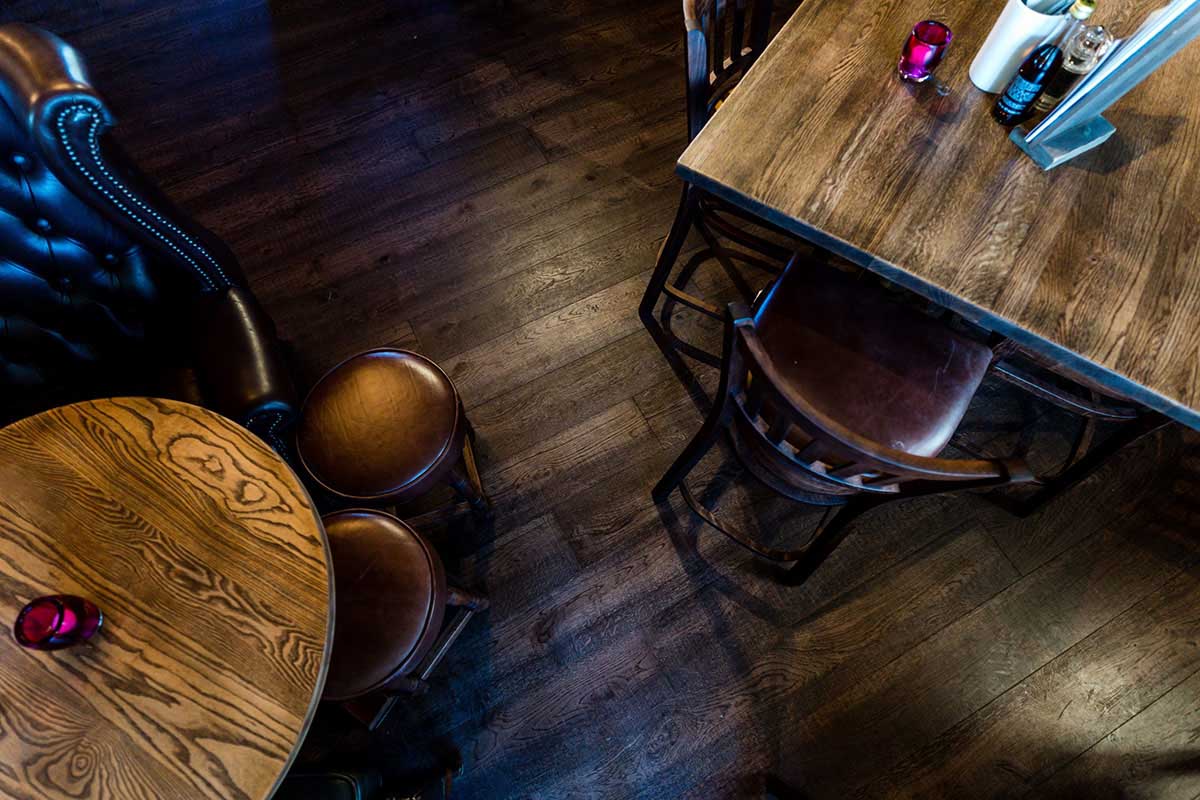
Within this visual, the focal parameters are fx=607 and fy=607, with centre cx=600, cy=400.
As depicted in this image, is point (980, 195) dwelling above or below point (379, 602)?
above

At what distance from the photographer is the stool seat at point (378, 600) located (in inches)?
45.9

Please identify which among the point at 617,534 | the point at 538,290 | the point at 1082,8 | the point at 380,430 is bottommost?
the point at 617,534

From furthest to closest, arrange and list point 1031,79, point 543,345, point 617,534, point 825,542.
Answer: point 543,345, point 617,534, point 825,542, point 1031,79

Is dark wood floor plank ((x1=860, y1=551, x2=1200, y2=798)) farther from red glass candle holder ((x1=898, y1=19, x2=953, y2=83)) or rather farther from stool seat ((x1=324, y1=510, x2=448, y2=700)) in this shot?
red glass candle holder ((x1=898, y1=19, x2=953, y2=83))

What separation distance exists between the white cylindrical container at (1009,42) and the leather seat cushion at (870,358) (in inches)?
18.6

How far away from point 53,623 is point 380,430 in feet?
2.00

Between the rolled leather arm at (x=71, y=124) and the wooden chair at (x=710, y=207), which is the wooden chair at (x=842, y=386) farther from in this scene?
the rolled leather arm at (x=71, y=124)

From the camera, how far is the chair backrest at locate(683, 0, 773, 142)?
1.33 meters

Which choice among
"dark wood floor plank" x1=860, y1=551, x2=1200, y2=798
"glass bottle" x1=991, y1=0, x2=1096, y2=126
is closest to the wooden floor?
"dark wood floor plank" x1=860, y1=551, x2=1200, y2=798

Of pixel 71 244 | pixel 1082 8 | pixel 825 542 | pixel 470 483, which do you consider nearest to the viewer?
pixel 1082 8

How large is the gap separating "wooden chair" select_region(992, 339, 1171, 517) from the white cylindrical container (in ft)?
2.01

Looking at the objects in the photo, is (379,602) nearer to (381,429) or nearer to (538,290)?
(381,429)

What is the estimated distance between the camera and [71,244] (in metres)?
1.26

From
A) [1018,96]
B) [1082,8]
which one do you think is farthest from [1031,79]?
[1082,8]
